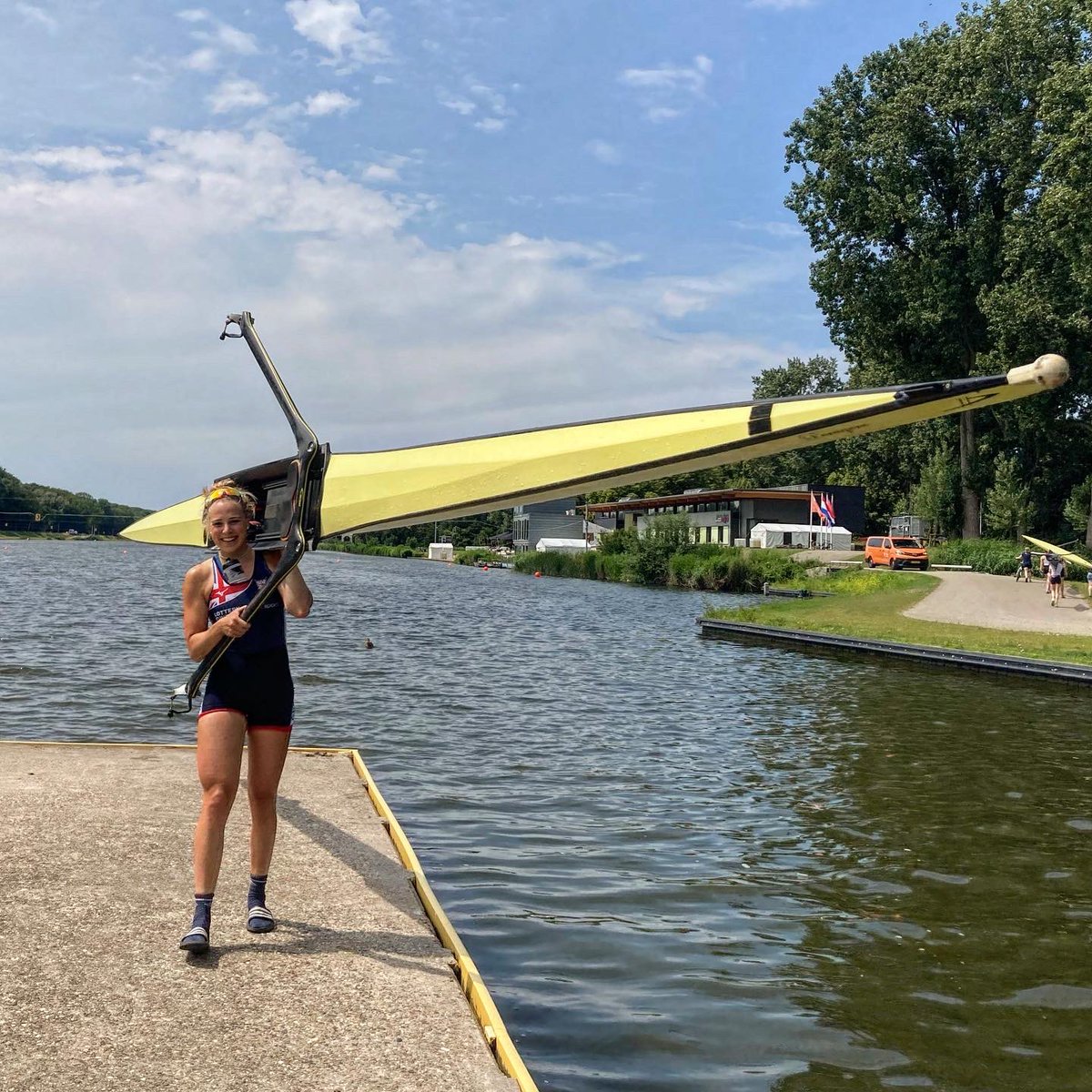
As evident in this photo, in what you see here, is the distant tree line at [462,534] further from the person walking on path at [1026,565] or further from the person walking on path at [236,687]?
the person walking on path at [236,687]

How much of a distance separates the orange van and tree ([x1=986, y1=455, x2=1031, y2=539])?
3.93m

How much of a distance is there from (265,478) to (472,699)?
12698mm

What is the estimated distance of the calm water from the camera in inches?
223

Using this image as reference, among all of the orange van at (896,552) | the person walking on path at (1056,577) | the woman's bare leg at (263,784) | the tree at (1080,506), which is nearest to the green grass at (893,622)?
the person walking on path at (1056,577)

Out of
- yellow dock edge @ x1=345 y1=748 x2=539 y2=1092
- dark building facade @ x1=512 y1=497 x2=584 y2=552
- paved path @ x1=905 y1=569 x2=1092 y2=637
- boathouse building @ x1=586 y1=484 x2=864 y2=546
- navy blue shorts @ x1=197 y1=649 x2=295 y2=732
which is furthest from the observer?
dark building facade @ x1=512 y1=497 x2=584 y2=552

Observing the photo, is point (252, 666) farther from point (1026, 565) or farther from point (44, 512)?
point (44, 512)

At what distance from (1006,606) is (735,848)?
26.2 m

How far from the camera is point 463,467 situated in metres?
5.43

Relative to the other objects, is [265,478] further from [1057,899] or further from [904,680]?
[904,680]

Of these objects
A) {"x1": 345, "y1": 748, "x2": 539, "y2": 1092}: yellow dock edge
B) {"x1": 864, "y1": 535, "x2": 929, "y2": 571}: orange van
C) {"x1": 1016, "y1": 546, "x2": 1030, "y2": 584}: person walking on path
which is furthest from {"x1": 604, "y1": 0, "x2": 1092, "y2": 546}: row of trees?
{"x1": 345, "y1": 748, "x2": 539, "y2": 1092}: yellow dock edge

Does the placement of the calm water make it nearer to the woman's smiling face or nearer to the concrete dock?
the concrete dock

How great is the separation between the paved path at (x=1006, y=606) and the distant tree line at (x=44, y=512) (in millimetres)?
166600

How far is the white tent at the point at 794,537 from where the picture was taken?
236ft

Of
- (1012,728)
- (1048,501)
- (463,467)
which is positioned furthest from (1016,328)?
(463,467)
